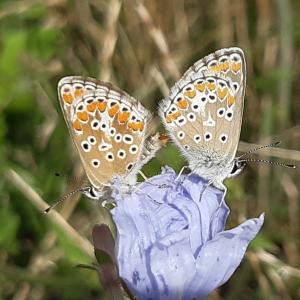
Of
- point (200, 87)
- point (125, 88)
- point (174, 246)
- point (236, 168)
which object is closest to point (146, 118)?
point (200, 87)

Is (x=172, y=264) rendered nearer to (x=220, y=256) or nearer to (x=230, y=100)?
(x=220, y=256)

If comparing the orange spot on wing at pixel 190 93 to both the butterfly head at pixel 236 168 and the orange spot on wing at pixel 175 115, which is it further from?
the butterfly head at pixel 236 168

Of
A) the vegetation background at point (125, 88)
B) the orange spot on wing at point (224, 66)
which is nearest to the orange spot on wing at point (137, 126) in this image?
the orange spot on wing at point (224, 66)

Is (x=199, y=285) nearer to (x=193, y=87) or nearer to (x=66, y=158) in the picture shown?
(x=193, y=87)

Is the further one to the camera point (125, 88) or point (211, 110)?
point (125, 88)

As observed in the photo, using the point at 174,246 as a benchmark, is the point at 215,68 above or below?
above

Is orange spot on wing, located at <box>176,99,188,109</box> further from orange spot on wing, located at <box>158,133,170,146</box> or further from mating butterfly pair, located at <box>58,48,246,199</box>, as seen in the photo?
orange spot on wing, located at <box>158,133,170,146</box>

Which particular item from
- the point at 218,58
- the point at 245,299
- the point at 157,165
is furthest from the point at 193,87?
the point at 245,299
